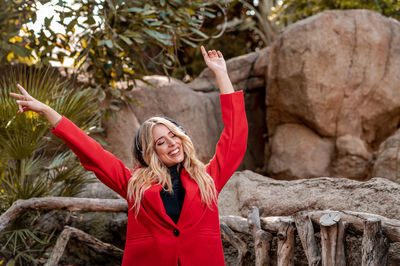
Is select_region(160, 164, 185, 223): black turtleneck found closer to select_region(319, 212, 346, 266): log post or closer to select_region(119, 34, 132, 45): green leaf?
select_region(319, 212, 346, 266): log post

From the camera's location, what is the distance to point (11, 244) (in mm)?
4145

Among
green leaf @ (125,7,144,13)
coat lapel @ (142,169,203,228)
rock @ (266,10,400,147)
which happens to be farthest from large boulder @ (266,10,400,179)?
coat lapel @ (142,169,203,228)

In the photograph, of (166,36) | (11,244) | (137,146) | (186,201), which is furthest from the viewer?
(166,36)

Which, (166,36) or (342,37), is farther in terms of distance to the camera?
(342,37)

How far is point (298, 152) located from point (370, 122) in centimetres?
128

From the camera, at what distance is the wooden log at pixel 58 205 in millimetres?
4004

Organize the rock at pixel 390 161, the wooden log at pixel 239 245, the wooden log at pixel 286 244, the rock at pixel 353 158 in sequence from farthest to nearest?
the rock at pixel 353 158, the rock at pixel 390 161, the wooden log at pixel 239 245, the wooden log at pixel 286 244

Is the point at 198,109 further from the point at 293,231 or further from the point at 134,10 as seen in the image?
the point at 293,231

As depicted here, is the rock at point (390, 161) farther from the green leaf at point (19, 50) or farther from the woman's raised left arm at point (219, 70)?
the green leaf at point (19, 50)

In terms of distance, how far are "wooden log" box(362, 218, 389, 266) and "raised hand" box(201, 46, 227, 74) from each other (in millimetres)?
1242

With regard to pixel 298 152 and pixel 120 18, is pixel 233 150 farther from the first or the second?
pixel 298 152

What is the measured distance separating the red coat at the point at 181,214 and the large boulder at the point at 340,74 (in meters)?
4.83

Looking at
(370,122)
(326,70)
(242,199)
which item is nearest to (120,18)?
(242,199)

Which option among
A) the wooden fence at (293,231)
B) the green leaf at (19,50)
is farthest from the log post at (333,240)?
the green leaf at (19,50)
